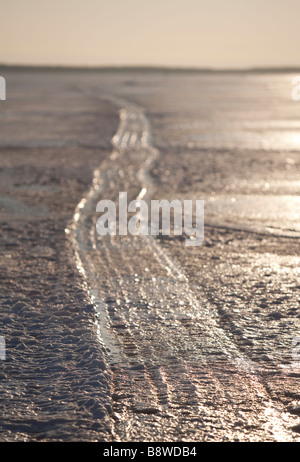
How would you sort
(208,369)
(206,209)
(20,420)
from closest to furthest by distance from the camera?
(20,420) → (208,369) → (206,209)

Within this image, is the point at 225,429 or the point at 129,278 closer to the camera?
the point at 225,429

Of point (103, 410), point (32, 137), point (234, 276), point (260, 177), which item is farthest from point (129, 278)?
point (32, 137)

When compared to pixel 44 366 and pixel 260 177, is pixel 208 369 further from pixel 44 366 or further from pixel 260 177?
pixel 260 177

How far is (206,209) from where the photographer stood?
764 cm

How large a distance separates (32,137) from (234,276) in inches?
409

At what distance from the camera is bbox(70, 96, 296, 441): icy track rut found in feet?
9.98

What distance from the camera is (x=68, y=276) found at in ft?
17.0

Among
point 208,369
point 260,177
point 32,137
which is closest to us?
point 208,369

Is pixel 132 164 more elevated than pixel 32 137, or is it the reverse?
pixel 32 137

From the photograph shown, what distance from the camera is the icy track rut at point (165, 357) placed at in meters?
3.04

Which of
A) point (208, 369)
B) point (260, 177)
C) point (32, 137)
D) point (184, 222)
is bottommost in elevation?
point (208, 369)

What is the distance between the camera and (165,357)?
3.74 metres
